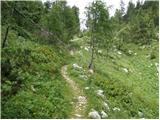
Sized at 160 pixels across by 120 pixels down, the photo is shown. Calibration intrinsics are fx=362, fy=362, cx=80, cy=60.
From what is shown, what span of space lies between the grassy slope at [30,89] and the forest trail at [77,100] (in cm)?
43

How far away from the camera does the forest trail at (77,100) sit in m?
22.4

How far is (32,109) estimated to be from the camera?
67.2 ft

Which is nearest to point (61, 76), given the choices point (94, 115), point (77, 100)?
point (77, 100)

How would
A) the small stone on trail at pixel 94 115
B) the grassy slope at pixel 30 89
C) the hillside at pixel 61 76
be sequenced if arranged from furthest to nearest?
the small stone on trail at pixel 94 115 → the hillside at pixel 61 76 → the grassy slope at pixel 30 89

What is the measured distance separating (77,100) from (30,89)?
348 centimetres

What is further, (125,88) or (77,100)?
(125,88)

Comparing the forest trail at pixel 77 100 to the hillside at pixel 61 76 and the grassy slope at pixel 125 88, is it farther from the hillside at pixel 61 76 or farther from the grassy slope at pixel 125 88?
the grassy slope at pixel 125 88

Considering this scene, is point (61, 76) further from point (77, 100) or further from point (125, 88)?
point (125, 88)

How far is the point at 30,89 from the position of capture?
23.3 meters

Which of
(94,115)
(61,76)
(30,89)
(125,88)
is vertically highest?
(30,89)

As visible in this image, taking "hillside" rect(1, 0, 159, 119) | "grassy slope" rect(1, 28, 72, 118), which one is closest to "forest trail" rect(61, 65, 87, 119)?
"hillside" rect(1, 0, 159, 119)

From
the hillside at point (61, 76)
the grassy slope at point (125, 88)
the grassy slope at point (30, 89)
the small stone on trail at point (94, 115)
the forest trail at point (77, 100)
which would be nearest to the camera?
the grassy slope at point (30, 89)

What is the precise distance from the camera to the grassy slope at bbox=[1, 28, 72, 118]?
18922 millimetres

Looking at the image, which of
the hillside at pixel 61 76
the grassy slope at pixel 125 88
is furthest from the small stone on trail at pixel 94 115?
the grassy slope at pixel 125 88
